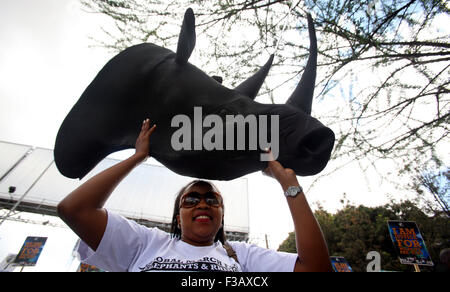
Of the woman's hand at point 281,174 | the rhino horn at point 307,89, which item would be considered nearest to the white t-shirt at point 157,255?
the woman's hand at point 281,174

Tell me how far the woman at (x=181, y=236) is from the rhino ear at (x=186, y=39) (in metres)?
0.39

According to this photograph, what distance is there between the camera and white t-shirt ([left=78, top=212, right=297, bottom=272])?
123cm

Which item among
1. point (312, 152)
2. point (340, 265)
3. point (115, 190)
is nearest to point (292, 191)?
point (312, 152)

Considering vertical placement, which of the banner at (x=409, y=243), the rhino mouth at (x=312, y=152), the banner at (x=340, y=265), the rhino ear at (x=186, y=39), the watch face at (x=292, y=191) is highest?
the rhino ear at (x=186, y=39)

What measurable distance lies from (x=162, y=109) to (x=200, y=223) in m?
0.72

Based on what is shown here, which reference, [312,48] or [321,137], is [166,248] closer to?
[321,137]

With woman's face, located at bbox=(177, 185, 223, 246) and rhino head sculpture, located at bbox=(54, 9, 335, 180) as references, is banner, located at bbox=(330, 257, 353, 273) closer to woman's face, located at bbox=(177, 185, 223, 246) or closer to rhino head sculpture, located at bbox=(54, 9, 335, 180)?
woman's face, located at bbox=(177, 185, 223, 246)

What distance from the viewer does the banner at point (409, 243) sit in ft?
15.6

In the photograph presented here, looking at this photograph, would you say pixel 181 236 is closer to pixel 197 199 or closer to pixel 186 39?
pixel 197 199

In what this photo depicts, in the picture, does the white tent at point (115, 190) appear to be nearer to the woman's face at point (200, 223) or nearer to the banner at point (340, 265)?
the banner at point (340, 265)

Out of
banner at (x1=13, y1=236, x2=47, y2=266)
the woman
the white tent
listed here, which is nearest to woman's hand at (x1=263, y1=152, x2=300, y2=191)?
the woman

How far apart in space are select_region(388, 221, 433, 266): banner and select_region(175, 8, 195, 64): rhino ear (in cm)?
592

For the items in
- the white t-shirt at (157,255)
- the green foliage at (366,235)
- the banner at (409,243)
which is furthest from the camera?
the green foliage at (366,235)

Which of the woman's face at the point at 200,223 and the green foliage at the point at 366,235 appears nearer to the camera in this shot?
the woman's face at the point at 200,223
